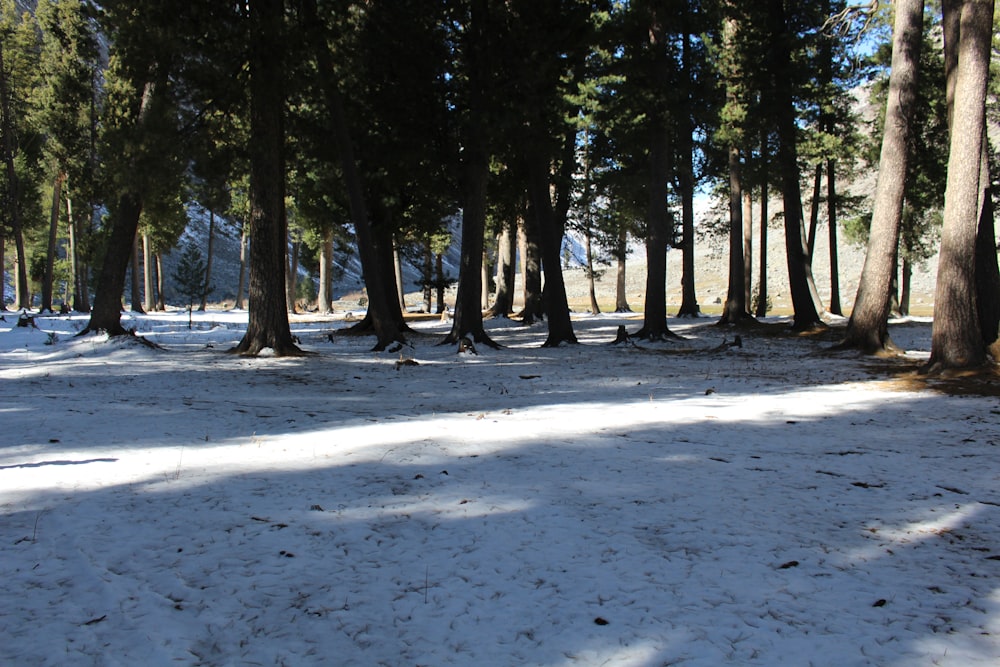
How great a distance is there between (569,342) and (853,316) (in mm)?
6564

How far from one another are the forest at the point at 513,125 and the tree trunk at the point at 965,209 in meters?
0.03

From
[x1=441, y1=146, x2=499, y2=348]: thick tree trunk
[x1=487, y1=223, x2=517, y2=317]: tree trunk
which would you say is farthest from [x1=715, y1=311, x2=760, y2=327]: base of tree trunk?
[x1=441, y1=146, x2=499, y2=348]: thick tree trunk

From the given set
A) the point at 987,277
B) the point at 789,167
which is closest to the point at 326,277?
the point at 789,167

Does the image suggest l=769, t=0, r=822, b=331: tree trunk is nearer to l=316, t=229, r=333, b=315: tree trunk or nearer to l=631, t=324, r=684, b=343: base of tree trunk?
l=631, t=324, r=684, b=343: base of tree trunk

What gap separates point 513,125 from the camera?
13.4m

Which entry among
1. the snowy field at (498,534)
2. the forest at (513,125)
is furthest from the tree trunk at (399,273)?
the snowy field at (498,534)

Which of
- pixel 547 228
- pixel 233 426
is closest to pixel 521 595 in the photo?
pixel 233 426

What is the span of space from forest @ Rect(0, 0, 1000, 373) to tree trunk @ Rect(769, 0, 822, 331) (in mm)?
72

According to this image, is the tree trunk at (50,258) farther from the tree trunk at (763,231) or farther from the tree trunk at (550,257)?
the tree trunk at (763,231)

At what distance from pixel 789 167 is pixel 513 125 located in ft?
34.7

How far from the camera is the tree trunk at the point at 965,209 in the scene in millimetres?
9070

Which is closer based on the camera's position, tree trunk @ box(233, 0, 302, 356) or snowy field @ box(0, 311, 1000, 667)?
snowy field @ box(0, 311, 1000, 667)

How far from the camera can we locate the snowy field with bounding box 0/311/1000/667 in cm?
229

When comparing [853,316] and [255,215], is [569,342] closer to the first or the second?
[853,316]
